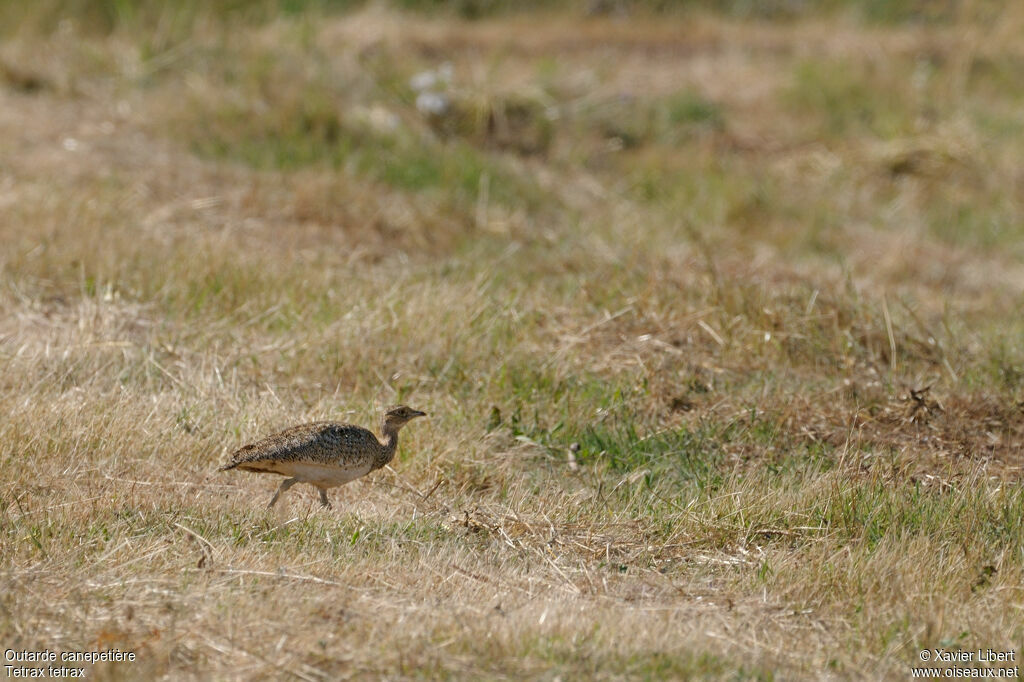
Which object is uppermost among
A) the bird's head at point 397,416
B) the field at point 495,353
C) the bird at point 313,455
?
the bird at point 313,455

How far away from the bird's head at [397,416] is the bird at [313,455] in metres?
0.30

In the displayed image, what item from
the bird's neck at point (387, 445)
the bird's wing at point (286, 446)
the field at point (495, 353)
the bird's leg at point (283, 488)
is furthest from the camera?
the bird's neck at point (387, 445)

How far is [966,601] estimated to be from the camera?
553 centimetres

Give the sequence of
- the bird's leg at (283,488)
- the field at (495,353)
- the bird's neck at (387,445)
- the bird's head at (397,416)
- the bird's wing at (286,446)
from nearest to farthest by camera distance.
A: the field at (495,353) < the bird's wing at (286,446) < the bird's leg at (283,488) < the bird's neck at (387,445) < the bird's head at (397,416)

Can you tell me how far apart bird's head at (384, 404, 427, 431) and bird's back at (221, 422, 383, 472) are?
0.44 meters

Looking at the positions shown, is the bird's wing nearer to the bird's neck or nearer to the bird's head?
the bird's neck

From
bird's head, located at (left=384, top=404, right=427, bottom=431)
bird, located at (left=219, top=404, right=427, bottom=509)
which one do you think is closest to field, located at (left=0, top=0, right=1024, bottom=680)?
bird, located at (left=219, top=404, right=427, bottom=509)

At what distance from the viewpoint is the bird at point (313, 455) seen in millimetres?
5891

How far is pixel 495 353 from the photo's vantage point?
324 inches

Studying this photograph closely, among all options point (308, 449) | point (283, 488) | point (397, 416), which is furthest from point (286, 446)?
point (397, 416)

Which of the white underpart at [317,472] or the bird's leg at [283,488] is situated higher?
the white underpart at [317,472]

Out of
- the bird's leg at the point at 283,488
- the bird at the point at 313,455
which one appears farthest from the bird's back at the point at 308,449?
the bird's leg at the point at 283,488

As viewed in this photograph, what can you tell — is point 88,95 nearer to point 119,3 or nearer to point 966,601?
point 119,3

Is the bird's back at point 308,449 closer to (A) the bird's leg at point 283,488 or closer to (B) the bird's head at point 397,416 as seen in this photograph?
(A) the bird's leg at point 283,488
